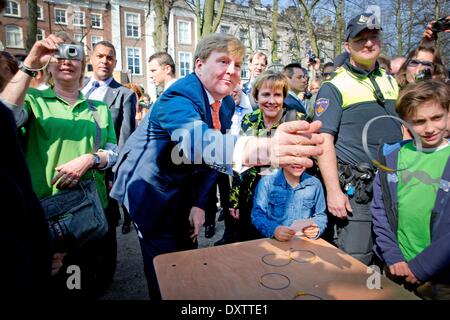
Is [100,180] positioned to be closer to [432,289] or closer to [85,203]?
[85,203]

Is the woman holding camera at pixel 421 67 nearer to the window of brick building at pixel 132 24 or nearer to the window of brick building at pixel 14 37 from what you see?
the window of brick building at pixel 132 24

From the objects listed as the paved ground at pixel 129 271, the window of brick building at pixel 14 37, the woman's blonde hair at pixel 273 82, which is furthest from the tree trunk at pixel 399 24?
the window of brick building at pixel 14 37

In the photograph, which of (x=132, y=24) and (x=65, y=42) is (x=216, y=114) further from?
(x=132, y=24)

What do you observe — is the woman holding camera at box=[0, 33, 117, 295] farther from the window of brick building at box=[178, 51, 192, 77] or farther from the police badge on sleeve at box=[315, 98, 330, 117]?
the window of brick building at box=[178, 51, 192, 77]

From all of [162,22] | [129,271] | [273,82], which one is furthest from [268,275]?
[162,22]

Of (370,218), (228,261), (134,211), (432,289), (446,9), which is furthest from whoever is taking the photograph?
(446,9)

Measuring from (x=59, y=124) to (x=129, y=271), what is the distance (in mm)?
1795

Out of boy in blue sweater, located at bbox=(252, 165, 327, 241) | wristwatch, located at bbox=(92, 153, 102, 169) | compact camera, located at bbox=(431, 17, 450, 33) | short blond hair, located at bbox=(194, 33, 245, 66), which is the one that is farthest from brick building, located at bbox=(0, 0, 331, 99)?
short blond hair, located at bbox=(194, 33, 245, 66)

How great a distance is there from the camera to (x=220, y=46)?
70.7 inches

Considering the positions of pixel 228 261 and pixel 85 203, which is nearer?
pixel 228 261

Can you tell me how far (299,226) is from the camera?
2203mm

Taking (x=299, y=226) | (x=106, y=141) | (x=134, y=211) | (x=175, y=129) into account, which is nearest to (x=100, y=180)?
(x=106, y=141)
